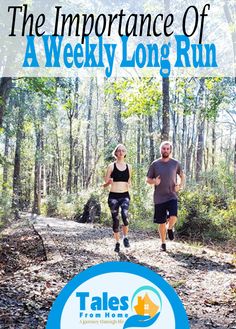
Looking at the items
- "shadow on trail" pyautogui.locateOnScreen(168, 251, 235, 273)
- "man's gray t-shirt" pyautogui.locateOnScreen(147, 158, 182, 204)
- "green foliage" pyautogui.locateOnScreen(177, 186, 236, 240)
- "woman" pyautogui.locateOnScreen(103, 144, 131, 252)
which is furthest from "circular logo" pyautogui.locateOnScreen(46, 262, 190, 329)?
"green foliage" pyautogui.locateOnScreen(177, 186, 236, 240)

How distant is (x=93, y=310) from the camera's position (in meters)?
2.64

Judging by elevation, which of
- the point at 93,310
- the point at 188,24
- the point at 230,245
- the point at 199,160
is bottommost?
the point at 230,245

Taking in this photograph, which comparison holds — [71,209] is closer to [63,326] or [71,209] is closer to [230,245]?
[230,245]

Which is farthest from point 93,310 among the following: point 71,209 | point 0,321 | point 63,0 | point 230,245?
point 71,209

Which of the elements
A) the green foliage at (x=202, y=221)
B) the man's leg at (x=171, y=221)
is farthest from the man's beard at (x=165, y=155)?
the green foliage at (x=202, y=221)

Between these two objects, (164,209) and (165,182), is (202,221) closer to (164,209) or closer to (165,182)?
(164,209)

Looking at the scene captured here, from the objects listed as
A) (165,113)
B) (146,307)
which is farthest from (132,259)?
(165,113)

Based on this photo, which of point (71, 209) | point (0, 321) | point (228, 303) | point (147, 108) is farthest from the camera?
point (71, 209)

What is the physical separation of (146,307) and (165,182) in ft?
16.5

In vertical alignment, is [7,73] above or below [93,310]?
above

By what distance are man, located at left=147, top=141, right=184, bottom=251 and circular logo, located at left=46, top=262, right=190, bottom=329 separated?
15.7 ft

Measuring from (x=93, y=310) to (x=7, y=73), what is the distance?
10028 millimetres

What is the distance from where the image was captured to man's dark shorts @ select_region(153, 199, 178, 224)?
7.75 metres

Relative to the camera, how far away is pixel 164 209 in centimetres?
781
